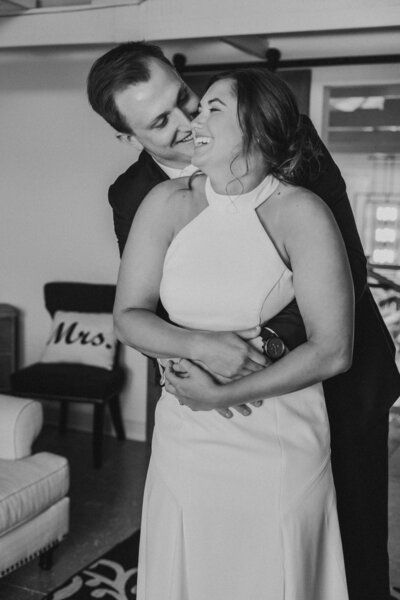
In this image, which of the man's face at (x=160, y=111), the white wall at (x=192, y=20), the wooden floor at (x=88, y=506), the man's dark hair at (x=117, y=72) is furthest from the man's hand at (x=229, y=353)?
the white wall at (x=192, y=20)

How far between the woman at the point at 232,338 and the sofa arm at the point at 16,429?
5.39 ft

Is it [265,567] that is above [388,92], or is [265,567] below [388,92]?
below

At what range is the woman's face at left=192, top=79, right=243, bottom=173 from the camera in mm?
1477

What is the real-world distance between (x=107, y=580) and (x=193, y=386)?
1911 mm

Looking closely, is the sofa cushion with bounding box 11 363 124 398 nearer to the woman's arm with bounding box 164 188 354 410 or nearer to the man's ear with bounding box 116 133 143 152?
the man's ear with bounding box 116 133 143 152

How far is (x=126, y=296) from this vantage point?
1.63 meters

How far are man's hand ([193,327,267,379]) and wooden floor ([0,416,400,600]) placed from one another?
194 cm

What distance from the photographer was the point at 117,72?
195cm

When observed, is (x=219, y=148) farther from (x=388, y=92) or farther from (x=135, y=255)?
(x=388, y=92)

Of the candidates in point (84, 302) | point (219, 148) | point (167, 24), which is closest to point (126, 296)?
point (219, 148)

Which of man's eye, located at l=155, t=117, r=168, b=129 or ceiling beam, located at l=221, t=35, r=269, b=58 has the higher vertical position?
ceiling beam, located at l=221, t=35, r=269, b=58

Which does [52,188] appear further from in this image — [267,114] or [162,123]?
[267,114]

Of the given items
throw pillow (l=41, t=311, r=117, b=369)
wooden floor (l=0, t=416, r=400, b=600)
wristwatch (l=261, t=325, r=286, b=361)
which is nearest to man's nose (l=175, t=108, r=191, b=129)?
wristwatch (l=261, t=325, r=286, b=361)

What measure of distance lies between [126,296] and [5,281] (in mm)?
4229
